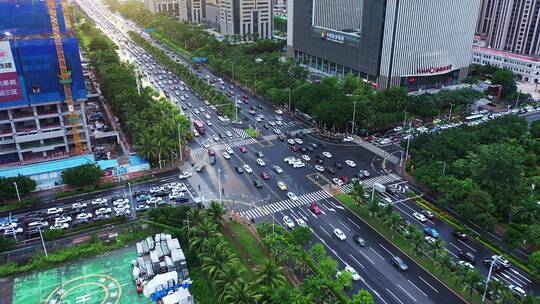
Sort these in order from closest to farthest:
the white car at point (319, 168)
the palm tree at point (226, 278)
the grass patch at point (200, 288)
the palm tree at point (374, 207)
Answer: the palm tree at point (226, 278)
the grass patch at point (200, 288)
the palm tree at point (374, 207)
the white car at point (319, 168)

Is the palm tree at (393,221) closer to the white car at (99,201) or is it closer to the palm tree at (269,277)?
the palm tree at (269,277)

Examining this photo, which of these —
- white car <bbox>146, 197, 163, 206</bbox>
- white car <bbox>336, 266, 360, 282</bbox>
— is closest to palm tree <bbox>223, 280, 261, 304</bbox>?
white car <bbox>336, 266, 360, 282</bbox>

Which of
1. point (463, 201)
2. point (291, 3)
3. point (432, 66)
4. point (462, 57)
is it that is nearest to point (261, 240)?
point (463, 201)

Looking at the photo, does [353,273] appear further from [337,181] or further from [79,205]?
[79,205]

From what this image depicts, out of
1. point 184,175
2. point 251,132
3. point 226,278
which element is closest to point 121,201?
point 184,175

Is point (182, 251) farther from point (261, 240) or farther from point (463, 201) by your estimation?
point (463, 201)

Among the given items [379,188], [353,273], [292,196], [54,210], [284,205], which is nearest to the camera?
[353,273]

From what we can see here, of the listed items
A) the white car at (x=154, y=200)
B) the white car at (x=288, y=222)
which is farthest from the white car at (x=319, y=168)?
the white car at (x=154, y=200)

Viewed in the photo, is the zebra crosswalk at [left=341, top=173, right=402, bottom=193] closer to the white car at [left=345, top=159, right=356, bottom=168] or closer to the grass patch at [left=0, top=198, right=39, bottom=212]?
the white car at [left=345, top=159, right=356, bottom=168]
